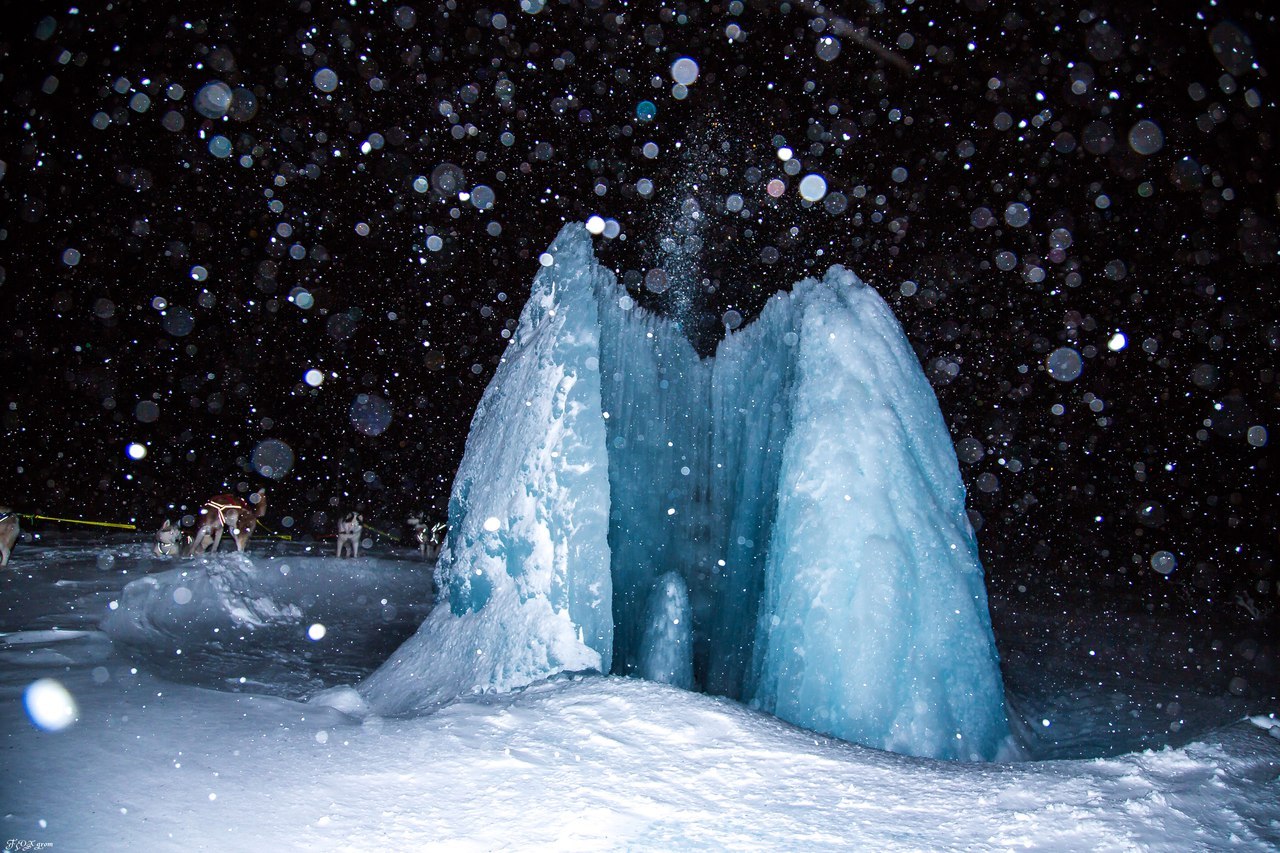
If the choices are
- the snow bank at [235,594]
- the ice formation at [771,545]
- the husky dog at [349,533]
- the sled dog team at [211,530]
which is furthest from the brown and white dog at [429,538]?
the ice formation at [771,545]

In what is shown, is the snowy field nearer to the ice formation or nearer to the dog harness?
the ice formation

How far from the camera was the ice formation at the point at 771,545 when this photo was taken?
19.7ft

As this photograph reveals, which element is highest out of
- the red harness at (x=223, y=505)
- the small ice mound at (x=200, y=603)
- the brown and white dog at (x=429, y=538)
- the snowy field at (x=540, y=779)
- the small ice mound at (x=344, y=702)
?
the snowy field at (x=540, y=779)

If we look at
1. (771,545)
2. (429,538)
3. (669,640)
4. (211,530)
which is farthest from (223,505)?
(771,545)

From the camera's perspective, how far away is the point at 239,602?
10.7m

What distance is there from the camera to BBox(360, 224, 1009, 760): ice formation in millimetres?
5996

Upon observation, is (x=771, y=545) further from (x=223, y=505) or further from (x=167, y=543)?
(x=223, y=505)

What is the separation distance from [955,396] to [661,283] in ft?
104

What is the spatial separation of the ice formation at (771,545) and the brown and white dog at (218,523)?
824cm

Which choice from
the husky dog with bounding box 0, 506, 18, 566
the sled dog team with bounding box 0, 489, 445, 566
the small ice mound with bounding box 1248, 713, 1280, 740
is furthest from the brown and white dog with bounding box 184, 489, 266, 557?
the small ice mound with bounding box 1248, 713, 1280, 740

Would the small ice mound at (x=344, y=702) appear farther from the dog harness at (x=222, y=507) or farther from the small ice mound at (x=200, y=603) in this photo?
the dog harness at (x=222, y=507)

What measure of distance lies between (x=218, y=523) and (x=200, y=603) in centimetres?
493

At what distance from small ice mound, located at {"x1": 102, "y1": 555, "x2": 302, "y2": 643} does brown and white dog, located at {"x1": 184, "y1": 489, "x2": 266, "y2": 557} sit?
5.94 ft

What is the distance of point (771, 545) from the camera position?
23.1 ft
